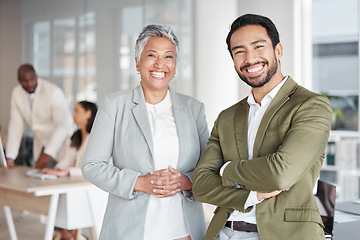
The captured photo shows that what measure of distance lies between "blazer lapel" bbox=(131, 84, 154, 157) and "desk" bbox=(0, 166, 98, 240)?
173cm

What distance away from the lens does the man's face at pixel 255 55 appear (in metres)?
1.74

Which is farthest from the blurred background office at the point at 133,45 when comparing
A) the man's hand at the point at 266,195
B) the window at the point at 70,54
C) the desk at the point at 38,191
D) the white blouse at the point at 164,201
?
the man's hand at the point at 266,195

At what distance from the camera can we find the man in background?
4.91 m

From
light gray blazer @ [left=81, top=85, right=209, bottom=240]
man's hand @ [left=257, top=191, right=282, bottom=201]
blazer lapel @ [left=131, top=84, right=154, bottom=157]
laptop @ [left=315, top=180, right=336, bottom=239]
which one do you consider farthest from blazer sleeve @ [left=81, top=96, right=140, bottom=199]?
laptop @ [left=315, top=180, right=336, bottom=239]

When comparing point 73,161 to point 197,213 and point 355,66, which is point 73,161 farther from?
point 355,66

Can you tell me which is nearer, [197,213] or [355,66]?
[197,213]

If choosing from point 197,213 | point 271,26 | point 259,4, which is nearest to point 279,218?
point 197,213

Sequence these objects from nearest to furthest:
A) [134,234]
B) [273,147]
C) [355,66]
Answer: [273,147]
[134,234]
[355,66]

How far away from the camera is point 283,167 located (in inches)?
61.4

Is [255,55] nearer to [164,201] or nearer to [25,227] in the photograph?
[164,201]

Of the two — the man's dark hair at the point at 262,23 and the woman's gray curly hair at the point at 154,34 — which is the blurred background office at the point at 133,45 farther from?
the man's dark hair at the point at 262,23

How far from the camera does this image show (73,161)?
435cm

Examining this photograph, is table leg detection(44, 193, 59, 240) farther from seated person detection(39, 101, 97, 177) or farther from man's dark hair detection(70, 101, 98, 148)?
man's dark hair detection(70, 101, 98, 148)

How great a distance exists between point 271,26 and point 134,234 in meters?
1.04
